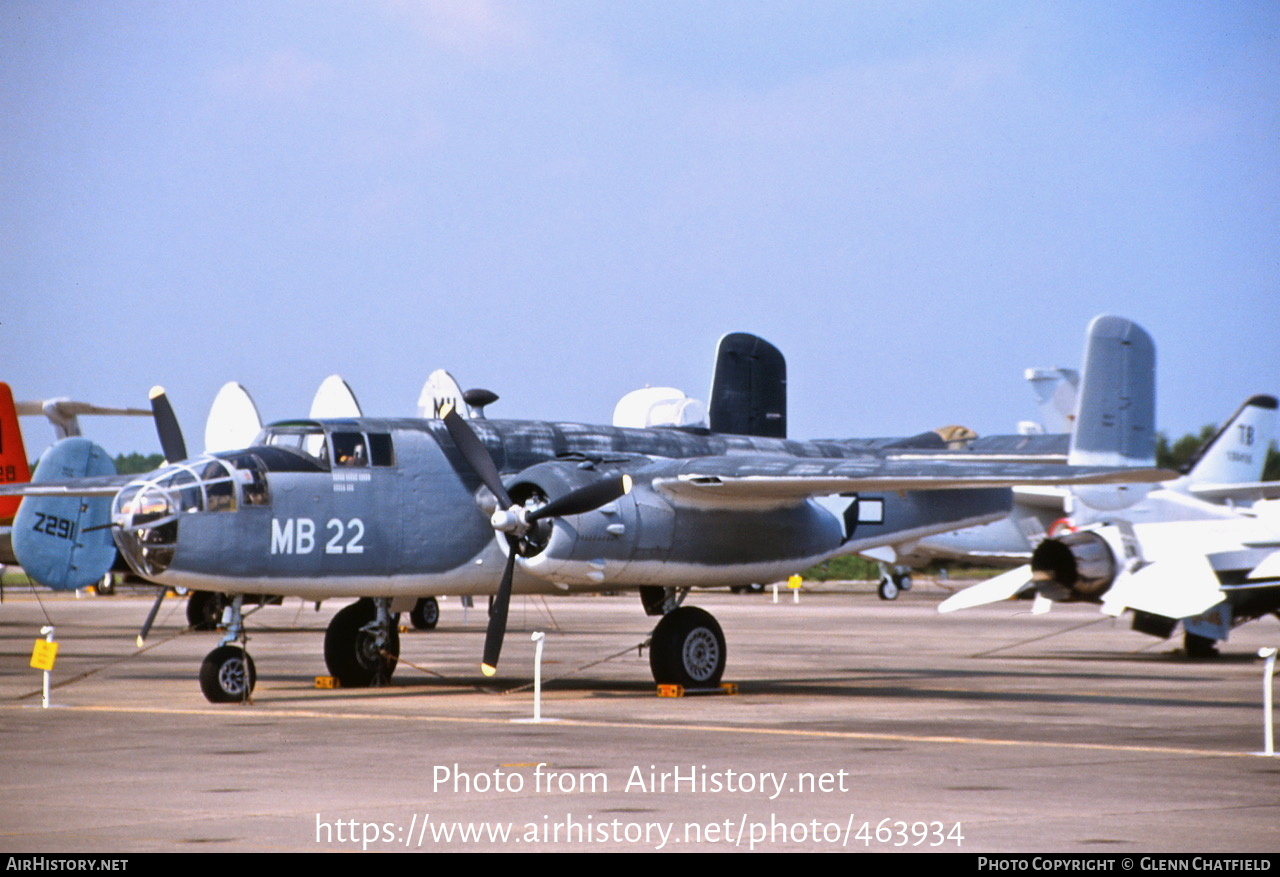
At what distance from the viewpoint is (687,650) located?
71.3 feet

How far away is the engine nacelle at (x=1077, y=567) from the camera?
26.7m

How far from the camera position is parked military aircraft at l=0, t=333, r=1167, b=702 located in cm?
1911

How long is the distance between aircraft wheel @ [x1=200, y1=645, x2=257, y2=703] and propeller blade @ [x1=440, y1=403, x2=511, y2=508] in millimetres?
3701

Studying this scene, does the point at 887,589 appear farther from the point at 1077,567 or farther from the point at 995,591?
the point at 1077,567

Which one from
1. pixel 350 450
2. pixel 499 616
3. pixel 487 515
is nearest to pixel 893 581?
pixel 487 515

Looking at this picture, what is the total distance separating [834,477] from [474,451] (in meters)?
4.68

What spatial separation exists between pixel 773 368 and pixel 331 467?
999 centimetres

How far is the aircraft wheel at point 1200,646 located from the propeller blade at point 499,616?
1500cm

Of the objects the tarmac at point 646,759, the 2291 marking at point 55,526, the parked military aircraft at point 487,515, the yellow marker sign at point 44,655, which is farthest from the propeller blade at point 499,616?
the 2291 marking at point 55,526

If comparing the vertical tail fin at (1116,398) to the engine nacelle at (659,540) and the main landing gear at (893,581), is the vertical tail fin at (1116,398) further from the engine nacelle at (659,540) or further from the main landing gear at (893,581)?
the main landing gear at (893,581)

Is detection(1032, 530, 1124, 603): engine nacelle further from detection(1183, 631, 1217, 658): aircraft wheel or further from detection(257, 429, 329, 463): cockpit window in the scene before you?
detection(257, 429, 329, 463): cockpit window

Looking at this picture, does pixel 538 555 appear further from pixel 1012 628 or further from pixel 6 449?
pixel 1012 628

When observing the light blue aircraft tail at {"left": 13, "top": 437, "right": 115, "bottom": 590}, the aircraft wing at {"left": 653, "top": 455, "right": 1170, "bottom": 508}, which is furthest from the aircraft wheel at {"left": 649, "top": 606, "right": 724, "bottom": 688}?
the light blue aircraft tail at {"left": 13, "top": 437, "right": 115, "bottom": 590}

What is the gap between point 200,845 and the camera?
9.43m
